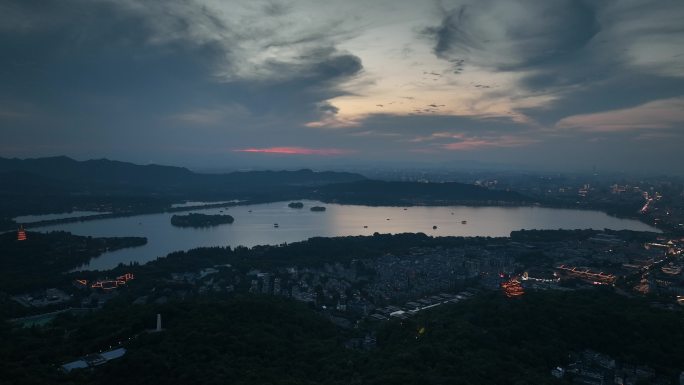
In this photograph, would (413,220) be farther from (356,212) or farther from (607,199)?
(607,199)

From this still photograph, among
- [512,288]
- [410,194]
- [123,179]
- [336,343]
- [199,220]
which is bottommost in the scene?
[336,343]

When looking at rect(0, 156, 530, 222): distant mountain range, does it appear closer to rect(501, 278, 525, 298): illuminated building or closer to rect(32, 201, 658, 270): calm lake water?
rect(32, 201, 658, 270): calm lake water

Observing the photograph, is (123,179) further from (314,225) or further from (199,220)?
(314,225)

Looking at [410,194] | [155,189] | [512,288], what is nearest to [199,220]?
[155,189]

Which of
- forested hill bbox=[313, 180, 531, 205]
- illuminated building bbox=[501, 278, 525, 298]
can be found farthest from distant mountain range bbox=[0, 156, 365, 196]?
illuminated building bbox=[501, 278, 525, 298]

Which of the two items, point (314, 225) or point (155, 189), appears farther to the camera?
point (155, 189)

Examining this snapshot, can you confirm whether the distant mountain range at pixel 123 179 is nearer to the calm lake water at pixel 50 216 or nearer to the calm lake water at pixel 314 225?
the calm lake water at pixel 50 216

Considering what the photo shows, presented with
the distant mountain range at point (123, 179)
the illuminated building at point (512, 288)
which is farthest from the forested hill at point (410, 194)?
the illuminated building at point (512, 288)
